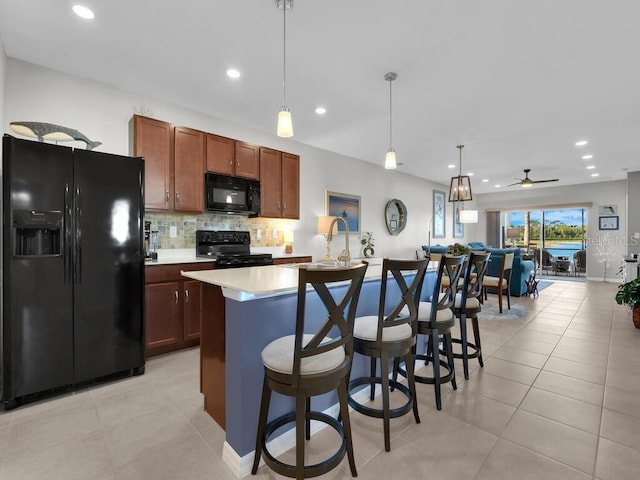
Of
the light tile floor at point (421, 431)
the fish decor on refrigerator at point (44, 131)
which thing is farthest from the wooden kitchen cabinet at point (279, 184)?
the light tile floor at point (421, 431)

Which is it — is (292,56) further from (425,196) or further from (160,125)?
(425,196)

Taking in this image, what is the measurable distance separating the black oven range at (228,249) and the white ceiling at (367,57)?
60.3 inches

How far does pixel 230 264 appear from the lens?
11.4 ft

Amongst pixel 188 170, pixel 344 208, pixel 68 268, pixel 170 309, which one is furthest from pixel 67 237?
pixel 344 208

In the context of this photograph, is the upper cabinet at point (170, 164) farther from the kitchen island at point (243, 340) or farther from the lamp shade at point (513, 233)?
the lamp shade at point (513, 233)

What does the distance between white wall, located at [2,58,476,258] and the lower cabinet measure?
1.39m

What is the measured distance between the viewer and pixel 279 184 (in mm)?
4430

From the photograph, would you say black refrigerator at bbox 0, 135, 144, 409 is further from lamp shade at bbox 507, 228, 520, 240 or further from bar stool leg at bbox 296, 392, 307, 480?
lamp shade at bbox 507, 228, 520, 240

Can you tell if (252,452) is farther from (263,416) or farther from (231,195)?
(231,195)

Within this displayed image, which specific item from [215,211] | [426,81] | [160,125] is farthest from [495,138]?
[160,125]

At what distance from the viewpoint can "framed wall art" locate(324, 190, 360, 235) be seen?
18.3 ft

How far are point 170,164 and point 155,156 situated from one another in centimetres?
17

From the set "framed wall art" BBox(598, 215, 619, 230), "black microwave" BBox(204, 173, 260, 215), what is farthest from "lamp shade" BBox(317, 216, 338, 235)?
"framed wall art" BBox(598, 215, 619, 230)

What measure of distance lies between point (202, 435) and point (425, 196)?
299 inches
